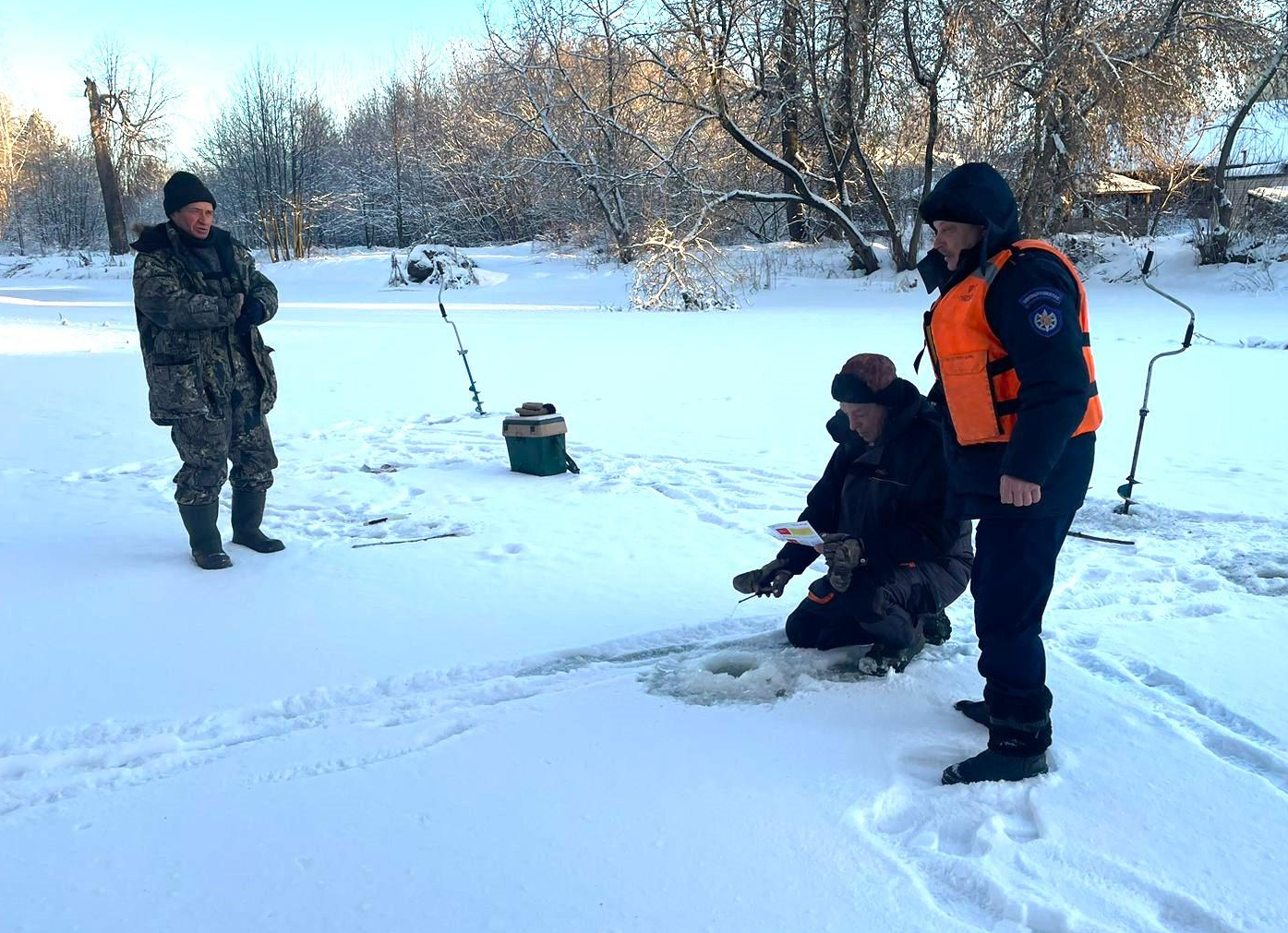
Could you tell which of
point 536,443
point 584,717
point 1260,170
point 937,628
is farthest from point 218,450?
point 1260,170

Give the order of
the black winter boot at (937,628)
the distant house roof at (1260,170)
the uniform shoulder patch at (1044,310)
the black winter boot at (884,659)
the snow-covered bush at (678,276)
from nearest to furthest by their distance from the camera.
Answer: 1. the uniform shoulder patch at (1044,310)
2. the black winter boot at (884,659)
3. the black winter boot at (937,628)
4. the snow-covered bush at (678,276)
5. the distant house roof at (1260,170)

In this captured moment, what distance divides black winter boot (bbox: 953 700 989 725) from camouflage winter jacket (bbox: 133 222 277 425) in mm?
3277

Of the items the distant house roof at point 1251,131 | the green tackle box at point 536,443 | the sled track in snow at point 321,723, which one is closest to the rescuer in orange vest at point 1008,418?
the sled track in snow at point 321,723

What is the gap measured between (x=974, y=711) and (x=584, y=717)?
3.78 ft

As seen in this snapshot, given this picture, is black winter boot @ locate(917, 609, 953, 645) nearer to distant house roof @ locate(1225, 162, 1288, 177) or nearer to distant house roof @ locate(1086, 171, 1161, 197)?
distant house roof @ locate(1086, 171, 1161, 197)

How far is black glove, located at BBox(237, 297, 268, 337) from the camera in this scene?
4367mm

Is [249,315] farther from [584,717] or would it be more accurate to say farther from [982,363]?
[982,363]

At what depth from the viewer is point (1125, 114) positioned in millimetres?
16469

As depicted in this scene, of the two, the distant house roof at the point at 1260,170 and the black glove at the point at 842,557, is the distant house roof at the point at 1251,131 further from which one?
the black glove at the point at 842,557

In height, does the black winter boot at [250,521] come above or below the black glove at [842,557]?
below

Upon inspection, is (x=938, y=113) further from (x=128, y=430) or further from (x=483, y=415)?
(x=128, y=430)

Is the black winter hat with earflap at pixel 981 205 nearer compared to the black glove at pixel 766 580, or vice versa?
the black winter hat with earflap at pixel 981 205

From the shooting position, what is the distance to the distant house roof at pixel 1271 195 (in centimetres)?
1862

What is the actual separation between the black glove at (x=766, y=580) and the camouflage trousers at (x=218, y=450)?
2489 millimetres
